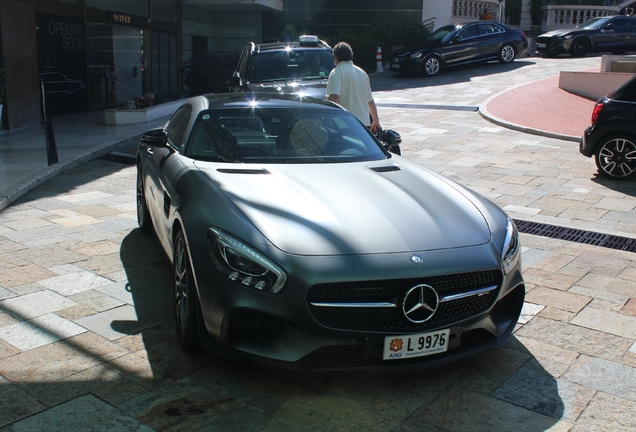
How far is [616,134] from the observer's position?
896cm

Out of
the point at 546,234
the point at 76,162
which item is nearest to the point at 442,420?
the point at 546,234

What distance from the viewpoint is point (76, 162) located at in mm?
10328

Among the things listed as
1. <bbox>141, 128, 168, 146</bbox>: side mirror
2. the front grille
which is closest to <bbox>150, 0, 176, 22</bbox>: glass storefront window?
<bbox>141, 128, 168, 146</bbox>: side mirror

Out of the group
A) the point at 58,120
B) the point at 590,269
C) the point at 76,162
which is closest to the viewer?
the point at 590,269

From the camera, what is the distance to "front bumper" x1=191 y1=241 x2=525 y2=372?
10.9ft

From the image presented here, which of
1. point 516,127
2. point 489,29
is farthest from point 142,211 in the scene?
point 489,29

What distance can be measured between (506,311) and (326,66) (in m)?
8.58

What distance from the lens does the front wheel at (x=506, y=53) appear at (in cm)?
2330

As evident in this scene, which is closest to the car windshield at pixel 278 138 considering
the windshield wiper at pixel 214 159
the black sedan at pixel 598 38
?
the windshield wiper at pixel 214 159

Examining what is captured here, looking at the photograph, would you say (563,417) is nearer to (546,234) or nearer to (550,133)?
(546,234)

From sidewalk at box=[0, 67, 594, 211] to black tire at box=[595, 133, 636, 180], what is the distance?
2.78 m

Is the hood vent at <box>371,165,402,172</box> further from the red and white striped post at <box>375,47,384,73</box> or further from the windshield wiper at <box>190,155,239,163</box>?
the red and white striped post at <box>375,47,384,73</box>

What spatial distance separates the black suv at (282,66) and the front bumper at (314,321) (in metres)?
8.00

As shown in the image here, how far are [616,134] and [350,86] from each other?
386cm
